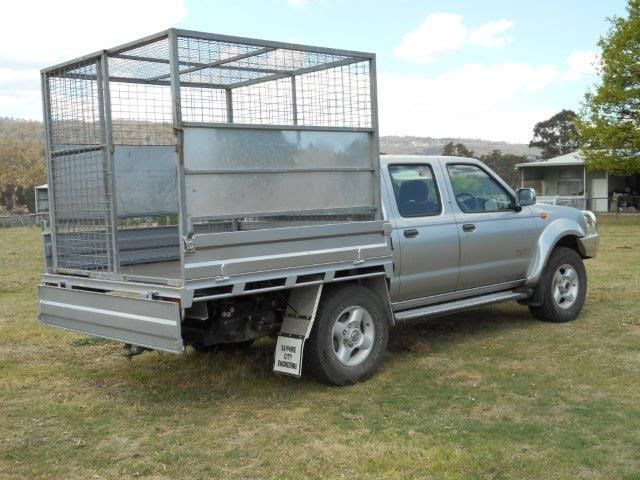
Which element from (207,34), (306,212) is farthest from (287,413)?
(207,34)

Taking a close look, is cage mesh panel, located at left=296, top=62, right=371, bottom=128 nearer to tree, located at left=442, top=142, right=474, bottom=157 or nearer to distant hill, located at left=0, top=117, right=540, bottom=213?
tree, located at left=442, top=142, right=474, bottom=157

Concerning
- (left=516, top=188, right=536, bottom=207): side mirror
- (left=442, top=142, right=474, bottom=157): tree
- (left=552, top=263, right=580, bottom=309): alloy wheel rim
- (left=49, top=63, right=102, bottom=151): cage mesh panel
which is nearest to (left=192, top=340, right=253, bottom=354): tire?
(left=49, top=63, right=102, bottom=151): cage mesh panel

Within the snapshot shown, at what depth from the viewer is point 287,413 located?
5641mm

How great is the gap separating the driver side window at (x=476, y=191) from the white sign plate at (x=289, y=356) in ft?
8.23

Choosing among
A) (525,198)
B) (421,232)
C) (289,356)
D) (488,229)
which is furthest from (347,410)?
(525,198)

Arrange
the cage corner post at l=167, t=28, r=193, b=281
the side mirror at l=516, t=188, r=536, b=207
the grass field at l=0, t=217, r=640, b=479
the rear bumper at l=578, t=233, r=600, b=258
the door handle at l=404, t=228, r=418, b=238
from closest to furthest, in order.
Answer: the grass field at l=0, t=217, r=640, b=479
the cage corner post at l=167, t=28, r=193, b=281
the door handle at l=404, t=228, r=418, b=238
the side mirror at l=516, t=188, r=536, b=207
the rear bumper at l=578, t=233, r=600, b=258

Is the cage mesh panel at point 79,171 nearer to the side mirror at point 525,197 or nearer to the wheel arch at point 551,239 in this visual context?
the side mirror at point 525,197

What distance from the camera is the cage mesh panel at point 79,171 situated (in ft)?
20.6

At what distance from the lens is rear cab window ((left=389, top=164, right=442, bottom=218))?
707cm

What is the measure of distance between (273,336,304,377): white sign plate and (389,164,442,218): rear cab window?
1.72m

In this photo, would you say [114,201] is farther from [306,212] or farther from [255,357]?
[255,357]

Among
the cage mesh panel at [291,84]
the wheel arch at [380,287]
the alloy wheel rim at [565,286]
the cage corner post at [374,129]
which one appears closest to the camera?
the cage mesh panel at [291,84]

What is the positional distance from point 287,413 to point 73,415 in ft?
5.31

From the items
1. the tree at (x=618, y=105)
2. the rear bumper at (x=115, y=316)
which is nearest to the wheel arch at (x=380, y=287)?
the rear bumper at (x=115, y=316)
